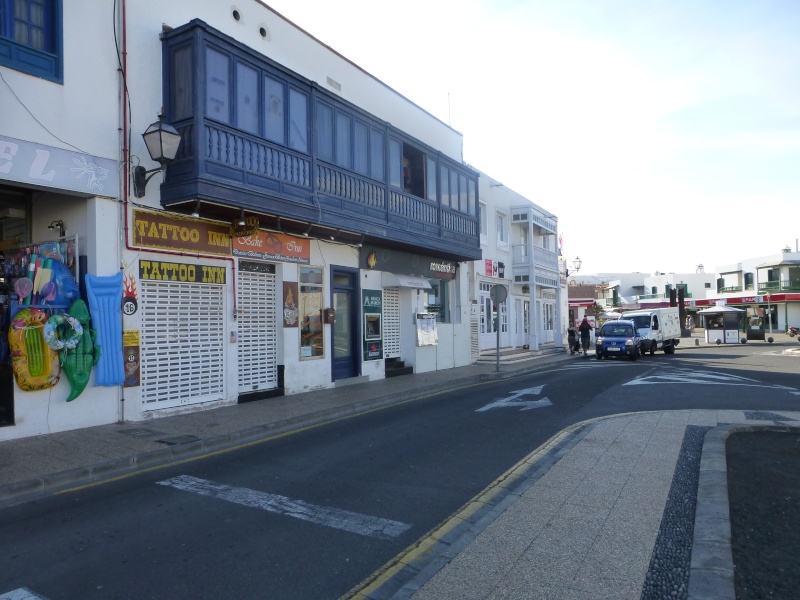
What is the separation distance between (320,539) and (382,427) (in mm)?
5110

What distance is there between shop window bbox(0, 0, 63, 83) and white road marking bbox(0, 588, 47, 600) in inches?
304

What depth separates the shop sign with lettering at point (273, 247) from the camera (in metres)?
12.7

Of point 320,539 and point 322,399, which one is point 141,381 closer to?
point 322,399

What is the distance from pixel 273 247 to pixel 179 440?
566 centimetres

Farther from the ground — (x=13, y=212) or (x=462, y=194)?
(x=462, y=194)

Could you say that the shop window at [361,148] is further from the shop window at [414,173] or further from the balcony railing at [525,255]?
the balcony railing at [525,255]

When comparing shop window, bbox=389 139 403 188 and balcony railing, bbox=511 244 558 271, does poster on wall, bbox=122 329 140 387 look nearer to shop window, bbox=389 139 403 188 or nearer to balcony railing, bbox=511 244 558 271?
shop window, bbox=389 139 403 188

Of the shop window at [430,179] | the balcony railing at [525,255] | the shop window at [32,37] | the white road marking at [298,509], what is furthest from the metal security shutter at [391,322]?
the balcony railing at [525,255]

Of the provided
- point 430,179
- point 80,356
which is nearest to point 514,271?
point 430,179

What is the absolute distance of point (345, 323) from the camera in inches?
647

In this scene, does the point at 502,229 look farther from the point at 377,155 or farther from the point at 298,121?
the point at 298,121

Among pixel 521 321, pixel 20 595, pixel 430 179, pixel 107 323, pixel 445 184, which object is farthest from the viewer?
pixel 521 321

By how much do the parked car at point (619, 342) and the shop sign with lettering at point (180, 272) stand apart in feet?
64.2

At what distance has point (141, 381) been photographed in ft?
34.7
